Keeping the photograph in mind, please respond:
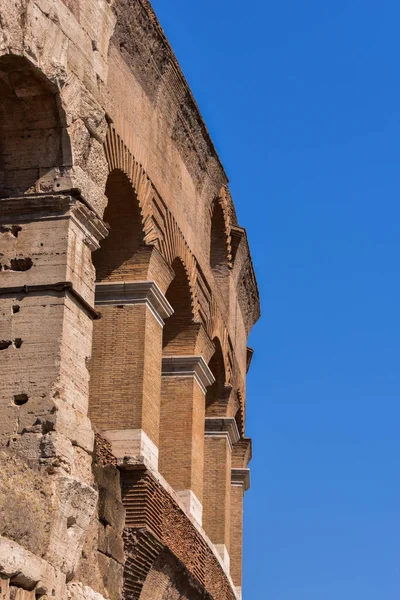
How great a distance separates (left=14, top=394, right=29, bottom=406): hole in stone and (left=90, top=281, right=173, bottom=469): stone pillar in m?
2.11

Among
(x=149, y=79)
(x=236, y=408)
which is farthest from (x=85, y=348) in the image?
(x=236, y=408)

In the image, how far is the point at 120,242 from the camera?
12.1 m

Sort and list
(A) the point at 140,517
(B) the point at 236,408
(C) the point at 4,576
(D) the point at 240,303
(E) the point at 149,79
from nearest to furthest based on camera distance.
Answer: (C) the point at 4,576
(A) the point at 140,517
(E) the point at 149,79
(B) the point at 236,408
(D) the point at 240,303

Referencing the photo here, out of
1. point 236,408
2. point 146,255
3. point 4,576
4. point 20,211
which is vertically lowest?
point 4,576

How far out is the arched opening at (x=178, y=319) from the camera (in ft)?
45.2

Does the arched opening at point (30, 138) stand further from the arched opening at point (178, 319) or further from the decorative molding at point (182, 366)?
the decorative molding at point (182, 366)

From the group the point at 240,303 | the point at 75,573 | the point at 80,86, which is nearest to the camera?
the point at 75,573

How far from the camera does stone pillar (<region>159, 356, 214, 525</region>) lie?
13.4 meters

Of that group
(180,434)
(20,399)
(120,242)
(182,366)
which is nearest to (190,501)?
(180,434)

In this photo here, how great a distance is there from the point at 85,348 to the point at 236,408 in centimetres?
708

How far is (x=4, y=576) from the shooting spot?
8320 mm

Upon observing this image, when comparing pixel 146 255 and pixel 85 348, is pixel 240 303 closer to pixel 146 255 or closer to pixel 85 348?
pixel 146 255

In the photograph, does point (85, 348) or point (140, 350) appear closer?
point (85, 348)

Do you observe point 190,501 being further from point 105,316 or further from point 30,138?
point 30,138
